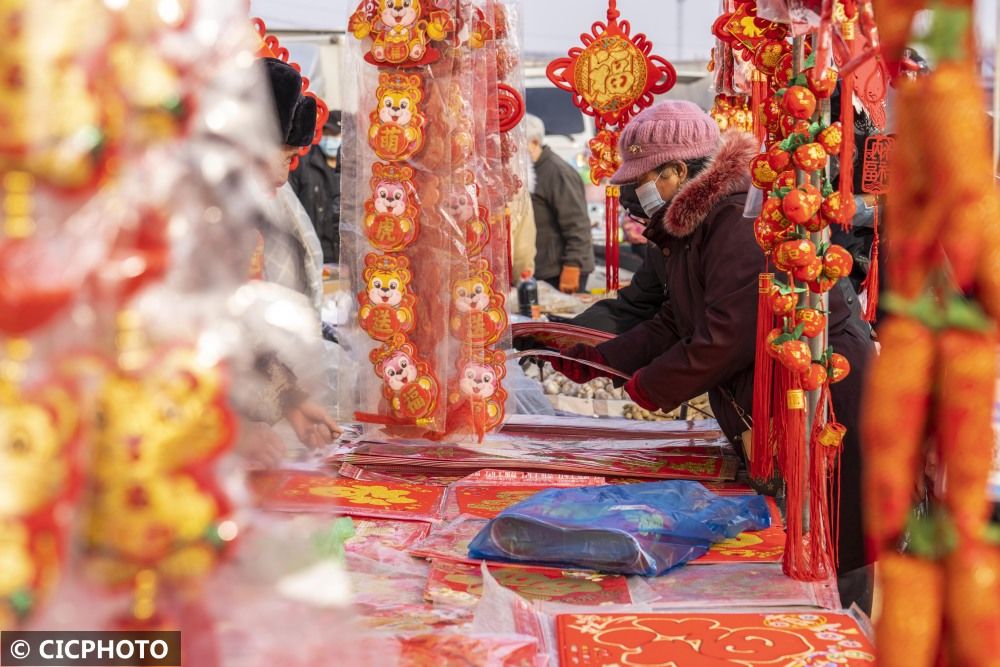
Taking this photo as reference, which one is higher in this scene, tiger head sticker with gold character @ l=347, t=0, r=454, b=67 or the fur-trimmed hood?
tiger head sticker with gold character @ l=347, t=0, r=454, b=67

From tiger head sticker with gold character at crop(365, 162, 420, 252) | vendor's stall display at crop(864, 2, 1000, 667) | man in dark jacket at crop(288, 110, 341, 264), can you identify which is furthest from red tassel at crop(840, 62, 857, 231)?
man in dark jacket at crop(288, 110, 341, 264)

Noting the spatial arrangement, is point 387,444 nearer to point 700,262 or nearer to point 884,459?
point 700,262

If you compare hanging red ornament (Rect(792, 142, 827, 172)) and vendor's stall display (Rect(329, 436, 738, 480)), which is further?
vendor's stall display (Rect(329, 436, 738, 480))

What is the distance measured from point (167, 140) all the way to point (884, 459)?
0.55 m

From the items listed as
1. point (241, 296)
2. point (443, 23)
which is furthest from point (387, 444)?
point (241, 296)

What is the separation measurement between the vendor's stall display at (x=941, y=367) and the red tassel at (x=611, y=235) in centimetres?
276

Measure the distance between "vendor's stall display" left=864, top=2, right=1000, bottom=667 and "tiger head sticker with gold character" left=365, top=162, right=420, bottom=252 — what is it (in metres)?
1.72

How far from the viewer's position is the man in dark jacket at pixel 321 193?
536cm

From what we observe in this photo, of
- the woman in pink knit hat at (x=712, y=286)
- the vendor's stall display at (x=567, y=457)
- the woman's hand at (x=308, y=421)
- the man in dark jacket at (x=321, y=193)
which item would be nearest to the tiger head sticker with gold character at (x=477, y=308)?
the vendor's stall display at (x=567, y=457)

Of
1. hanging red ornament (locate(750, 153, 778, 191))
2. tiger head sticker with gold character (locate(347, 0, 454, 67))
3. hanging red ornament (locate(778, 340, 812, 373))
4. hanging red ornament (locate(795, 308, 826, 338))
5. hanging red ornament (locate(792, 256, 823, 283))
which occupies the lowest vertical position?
hanging red ornament (locate(778, 340, 812, 373))

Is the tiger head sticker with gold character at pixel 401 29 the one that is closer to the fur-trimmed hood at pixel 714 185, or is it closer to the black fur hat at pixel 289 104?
the black fur hat at pixel 289 104

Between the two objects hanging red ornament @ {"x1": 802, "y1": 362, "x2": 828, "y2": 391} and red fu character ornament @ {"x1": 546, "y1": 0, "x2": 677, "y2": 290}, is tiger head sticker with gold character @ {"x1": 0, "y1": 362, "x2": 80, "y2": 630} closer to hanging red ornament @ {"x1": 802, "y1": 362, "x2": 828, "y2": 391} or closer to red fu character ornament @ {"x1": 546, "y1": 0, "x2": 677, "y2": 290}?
hanging red ornament @ {"x1": 802, "y1": 362, "x2": 828, "y2": 391}

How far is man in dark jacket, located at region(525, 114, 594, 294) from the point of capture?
18.7 feet

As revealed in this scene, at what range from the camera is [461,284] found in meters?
2.51
